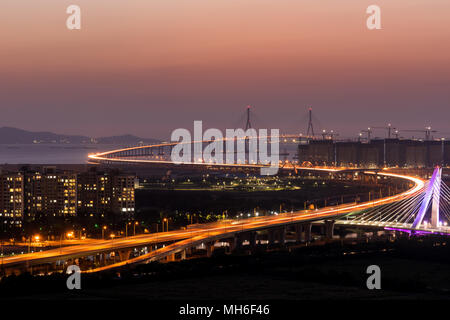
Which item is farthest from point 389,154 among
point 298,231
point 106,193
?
point 298,231

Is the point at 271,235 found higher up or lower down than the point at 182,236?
lower down

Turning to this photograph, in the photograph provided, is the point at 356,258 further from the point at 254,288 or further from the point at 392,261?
the point at 254,288

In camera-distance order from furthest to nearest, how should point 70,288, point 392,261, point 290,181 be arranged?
point 290,181 → point 392,261 → point 70,288

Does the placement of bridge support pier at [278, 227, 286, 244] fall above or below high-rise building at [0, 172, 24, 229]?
below

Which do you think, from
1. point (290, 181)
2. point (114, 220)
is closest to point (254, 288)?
point (114, 220)

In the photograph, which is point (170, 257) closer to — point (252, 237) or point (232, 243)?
point (232, 243)

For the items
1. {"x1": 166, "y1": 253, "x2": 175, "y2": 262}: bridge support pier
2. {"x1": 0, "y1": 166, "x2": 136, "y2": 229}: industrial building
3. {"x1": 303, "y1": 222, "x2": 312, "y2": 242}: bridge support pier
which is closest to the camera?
{"x1": 166, "y1": 253, "x2": 175, "y2": 262}: bridge support pier

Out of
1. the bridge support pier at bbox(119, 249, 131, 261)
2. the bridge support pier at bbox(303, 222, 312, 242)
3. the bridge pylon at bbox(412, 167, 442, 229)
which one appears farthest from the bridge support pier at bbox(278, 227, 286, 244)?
the bridge support pier at bbox(119, 249, 131, 261)

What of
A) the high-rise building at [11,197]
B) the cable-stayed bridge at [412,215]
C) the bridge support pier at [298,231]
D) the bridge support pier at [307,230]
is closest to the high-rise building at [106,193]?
the high-rise building at [11,197]

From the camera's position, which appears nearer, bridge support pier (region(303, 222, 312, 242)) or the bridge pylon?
the bridge pylon

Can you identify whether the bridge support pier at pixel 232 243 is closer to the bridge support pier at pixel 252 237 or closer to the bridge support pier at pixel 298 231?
the bridge support pier at pixel 252 237

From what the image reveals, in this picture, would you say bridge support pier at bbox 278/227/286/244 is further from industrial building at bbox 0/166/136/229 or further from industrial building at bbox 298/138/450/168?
industrial building at bbox 298/138/450/168
